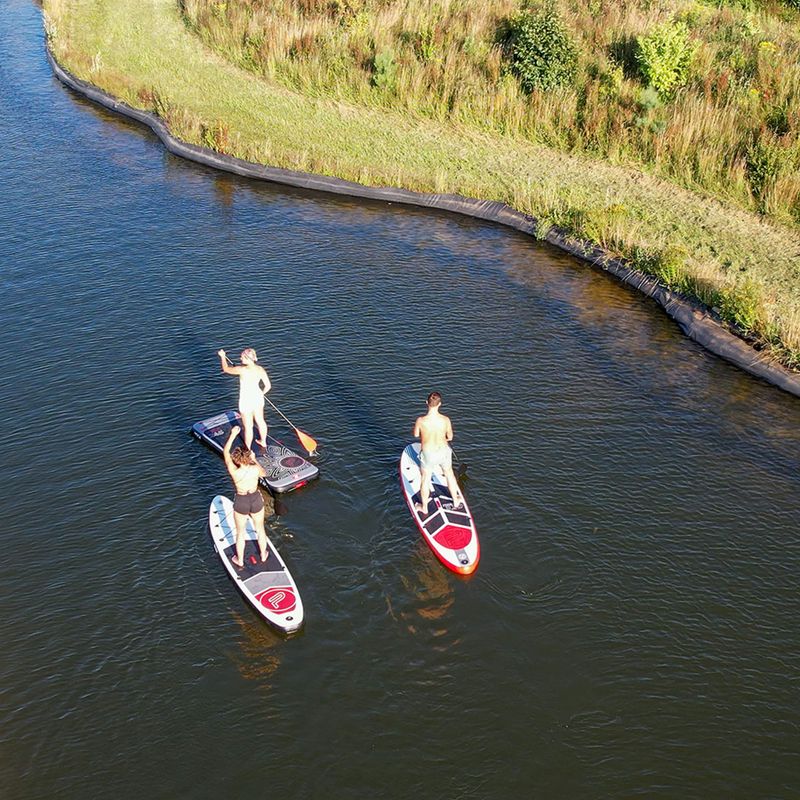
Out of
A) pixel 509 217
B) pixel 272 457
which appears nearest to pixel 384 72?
pixel 509 217

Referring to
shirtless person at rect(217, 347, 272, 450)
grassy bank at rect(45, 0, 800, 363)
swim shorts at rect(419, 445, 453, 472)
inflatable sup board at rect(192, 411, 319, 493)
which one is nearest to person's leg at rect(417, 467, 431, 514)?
swim shorts at rect(419, 445, 453, 472)

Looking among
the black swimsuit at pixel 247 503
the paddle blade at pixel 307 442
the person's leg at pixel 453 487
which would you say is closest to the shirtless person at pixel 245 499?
the black swimsuit at pixel 247 503

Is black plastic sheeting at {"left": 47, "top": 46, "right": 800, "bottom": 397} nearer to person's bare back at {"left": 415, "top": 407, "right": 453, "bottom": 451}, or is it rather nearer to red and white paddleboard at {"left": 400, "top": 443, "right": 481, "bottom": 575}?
red and white paddleboard at {"left": 400, "top": 443, "right": 481, "bottom": 575}

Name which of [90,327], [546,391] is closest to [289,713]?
Answer: [546,391]

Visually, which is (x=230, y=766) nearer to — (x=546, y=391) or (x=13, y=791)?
(x=13, y=791)

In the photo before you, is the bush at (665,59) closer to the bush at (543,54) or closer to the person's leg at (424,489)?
the bush at (543,54)

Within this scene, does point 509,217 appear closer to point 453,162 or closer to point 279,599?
point 453,162
